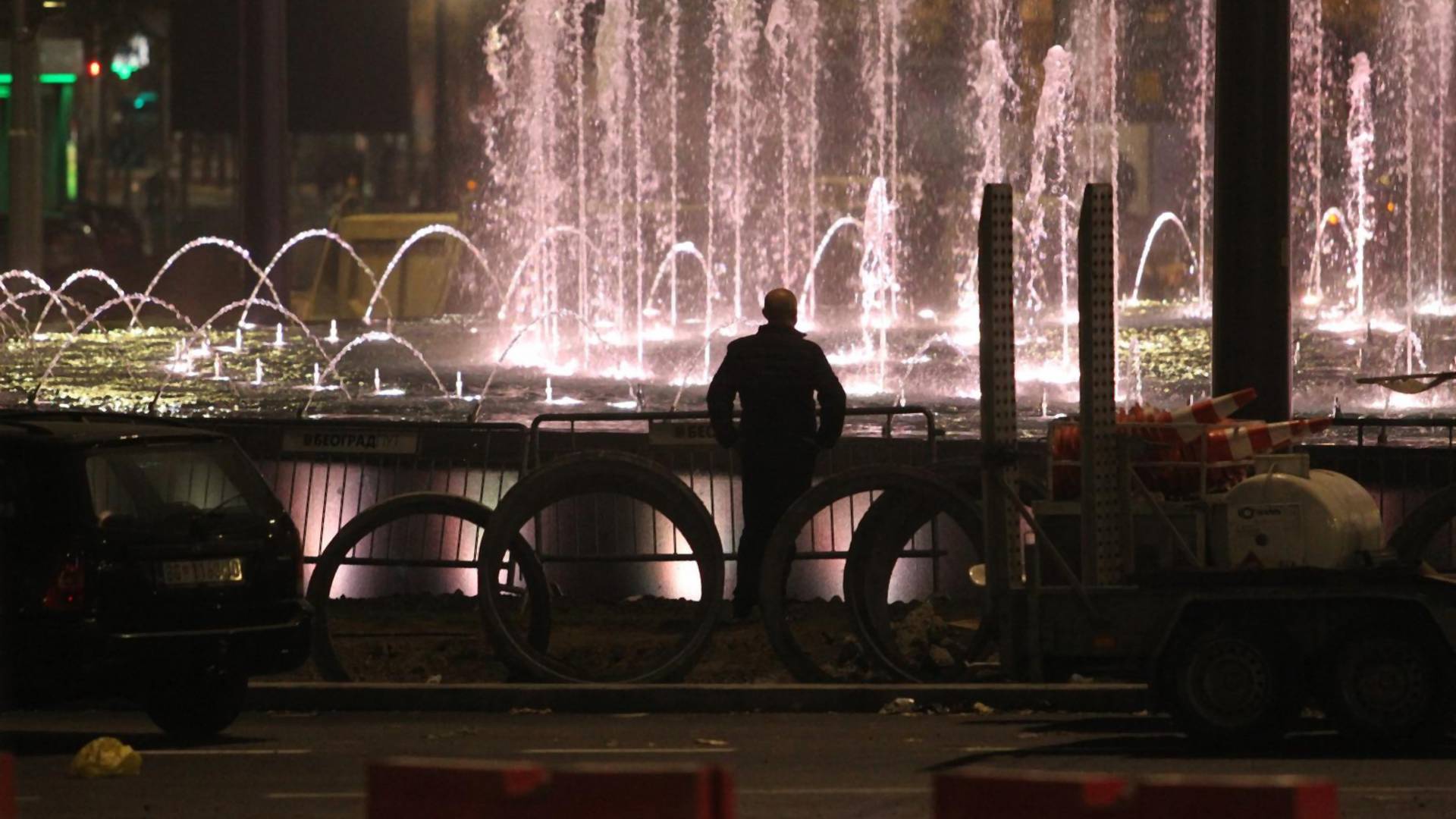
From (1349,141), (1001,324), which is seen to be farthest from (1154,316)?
(1001,324)

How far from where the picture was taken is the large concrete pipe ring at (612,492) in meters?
10.8

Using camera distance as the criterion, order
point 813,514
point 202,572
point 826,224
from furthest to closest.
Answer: point 826,224 < point 813,514 < point 202,572

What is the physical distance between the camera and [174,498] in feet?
33.2

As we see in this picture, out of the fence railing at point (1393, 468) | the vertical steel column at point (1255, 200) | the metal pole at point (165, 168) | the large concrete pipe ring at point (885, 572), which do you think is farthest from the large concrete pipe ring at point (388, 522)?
the metal pole at point (165, 168)

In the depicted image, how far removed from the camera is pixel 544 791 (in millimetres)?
4684

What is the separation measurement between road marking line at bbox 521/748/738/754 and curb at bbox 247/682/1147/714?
114 cm

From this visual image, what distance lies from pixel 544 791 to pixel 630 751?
15.2 feet

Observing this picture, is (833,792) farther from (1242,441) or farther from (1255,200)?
(1255,200)

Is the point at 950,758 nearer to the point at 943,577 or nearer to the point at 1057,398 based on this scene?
the point at 943,577

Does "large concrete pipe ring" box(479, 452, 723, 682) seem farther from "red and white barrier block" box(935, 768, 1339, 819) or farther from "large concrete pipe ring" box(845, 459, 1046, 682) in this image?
"red and white barrier block" box(935, 768, 1339, 819)

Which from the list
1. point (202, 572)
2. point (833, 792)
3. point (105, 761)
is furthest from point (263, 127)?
point (833, 792)

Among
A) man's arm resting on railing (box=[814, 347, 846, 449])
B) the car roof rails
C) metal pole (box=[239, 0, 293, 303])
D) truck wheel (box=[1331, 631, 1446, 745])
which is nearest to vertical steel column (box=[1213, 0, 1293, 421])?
man's arm resting on railing (box=[814, 347, 846, 449])

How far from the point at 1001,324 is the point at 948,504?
1.48m

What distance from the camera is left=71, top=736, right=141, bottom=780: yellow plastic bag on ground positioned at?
346 inches
